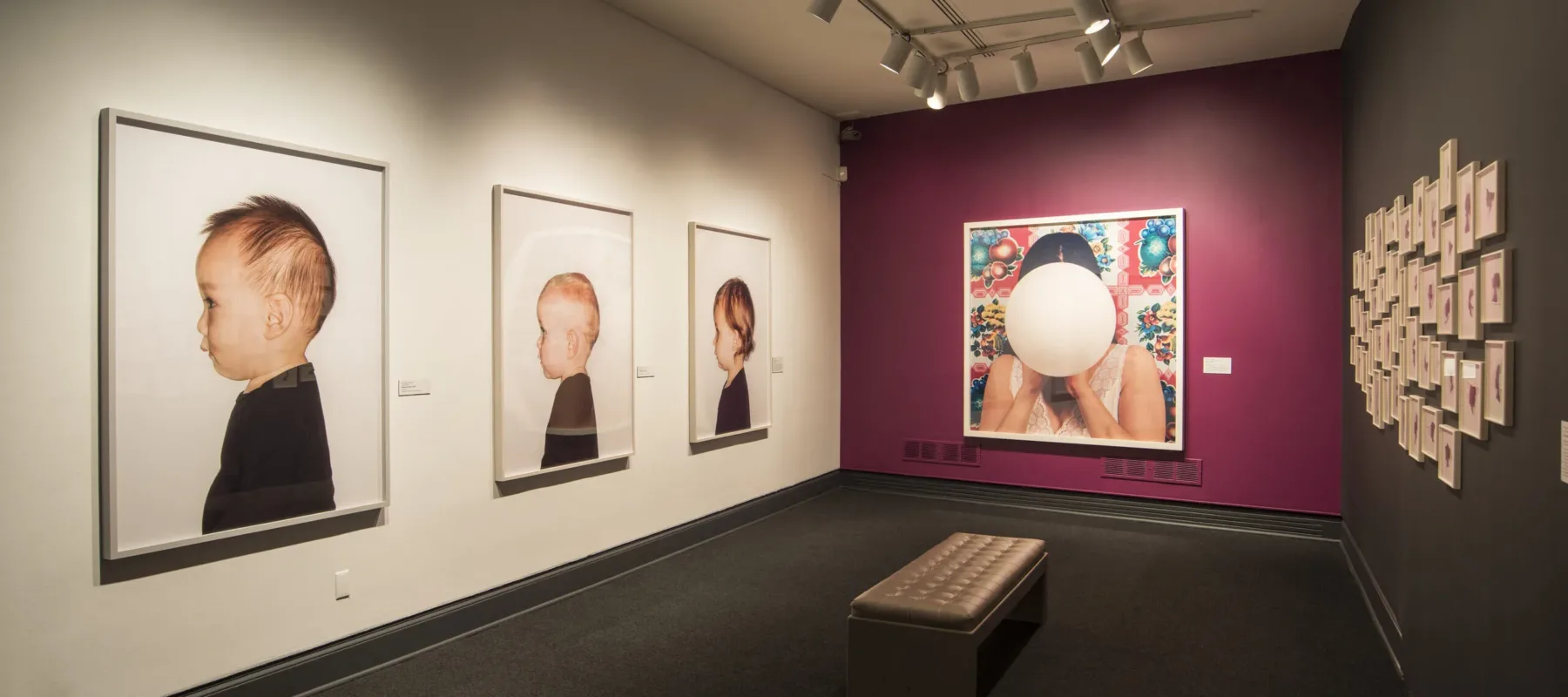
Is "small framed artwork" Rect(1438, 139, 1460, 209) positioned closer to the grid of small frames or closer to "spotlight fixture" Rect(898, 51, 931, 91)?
the grid of small frames

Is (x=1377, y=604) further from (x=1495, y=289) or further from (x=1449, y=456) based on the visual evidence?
(x=1495, y=289)

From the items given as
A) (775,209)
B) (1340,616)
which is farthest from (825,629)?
(775,209)

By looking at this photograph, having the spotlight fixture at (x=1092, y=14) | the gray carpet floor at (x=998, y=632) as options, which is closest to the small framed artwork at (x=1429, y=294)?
the gray carpet floor at (x=998, y=632)

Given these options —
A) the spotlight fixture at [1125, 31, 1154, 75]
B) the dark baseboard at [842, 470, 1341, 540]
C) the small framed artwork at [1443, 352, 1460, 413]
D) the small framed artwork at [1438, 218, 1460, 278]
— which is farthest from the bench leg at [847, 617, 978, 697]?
the dark baseboard at [842, 470, 1341, 540]

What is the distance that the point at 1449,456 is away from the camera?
269cm

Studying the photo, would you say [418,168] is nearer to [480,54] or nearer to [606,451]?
[480,54]

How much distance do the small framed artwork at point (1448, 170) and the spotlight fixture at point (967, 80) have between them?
3.33 m

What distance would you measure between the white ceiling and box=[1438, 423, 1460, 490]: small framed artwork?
318 centimetres

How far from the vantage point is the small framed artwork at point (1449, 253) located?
8.46ft

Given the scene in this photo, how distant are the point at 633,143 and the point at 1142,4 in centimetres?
310

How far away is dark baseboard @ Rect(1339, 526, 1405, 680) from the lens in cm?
358

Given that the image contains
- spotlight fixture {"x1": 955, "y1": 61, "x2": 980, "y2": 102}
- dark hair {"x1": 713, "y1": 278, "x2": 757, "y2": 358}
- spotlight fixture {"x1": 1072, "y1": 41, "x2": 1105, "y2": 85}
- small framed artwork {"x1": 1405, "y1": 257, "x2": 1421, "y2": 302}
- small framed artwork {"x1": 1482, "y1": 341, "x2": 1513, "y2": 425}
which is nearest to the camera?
small framed artwork {"x1": 1482, "y1": 341, "x2": 1513, "y2": 425}

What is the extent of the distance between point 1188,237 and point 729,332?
11.2ft

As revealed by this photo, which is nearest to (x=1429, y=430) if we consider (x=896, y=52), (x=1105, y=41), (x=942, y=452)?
(x=1105, y=41)
